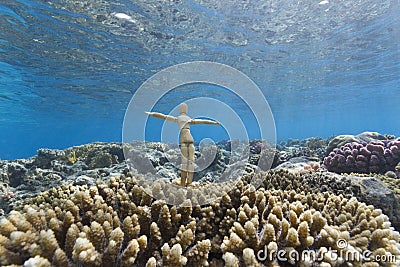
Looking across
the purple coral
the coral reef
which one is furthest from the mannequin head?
the coral reef

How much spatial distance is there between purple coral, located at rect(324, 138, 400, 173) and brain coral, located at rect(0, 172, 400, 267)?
17.8 ft

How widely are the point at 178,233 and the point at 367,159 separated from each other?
7.94 meters

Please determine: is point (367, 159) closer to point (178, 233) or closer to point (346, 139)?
point (346, 139)

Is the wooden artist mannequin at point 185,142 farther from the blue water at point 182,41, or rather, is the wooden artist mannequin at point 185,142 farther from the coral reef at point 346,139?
the blue water at point 182,41

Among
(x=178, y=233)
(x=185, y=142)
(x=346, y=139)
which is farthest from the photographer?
(x=346, y=139)

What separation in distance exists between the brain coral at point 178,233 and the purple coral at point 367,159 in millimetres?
5423

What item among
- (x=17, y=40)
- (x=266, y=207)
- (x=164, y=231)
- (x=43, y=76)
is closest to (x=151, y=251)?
(x=164, y=231)

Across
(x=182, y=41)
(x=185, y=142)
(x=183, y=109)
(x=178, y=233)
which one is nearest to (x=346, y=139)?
(x=183, y=109)

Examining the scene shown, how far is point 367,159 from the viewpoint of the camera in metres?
7.98

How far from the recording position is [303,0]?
45.7 ft

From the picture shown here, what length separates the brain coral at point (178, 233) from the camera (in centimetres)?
216

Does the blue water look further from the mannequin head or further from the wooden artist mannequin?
the wooden artist mannequin

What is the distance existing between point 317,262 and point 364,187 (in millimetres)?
3253

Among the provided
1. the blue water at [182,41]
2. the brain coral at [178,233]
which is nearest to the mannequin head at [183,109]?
the brain coral at [178,233]
